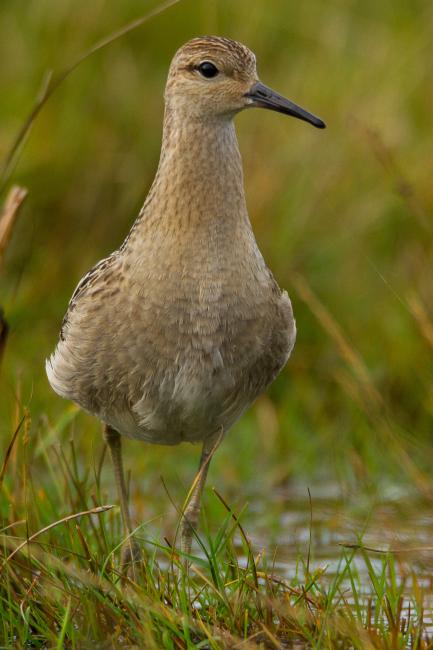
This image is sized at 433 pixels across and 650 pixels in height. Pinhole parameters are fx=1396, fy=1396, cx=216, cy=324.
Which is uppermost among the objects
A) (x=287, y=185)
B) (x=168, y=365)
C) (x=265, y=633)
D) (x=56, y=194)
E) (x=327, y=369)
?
(x=287, y=185)

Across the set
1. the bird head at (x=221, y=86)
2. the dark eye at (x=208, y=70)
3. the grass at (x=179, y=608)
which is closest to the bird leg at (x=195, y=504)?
the grass at (x=179, y=608)

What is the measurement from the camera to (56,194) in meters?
8.42

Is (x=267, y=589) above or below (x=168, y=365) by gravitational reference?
below

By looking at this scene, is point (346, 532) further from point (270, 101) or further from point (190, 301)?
point (270, 101)

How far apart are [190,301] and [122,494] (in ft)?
3.00

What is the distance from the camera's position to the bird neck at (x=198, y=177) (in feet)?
16.2

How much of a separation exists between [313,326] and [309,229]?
2.34ft

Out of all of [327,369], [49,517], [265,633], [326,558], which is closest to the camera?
[265,633]

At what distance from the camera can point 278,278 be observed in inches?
308

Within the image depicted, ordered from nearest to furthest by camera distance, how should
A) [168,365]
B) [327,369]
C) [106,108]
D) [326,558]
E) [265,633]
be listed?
[265,633] < [168,365] < [326,558] < [327,369] < [106,108]

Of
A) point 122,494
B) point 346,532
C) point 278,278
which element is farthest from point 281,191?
point 122,494

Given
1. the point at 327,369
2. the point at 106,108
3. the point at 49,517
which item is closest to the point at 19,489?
the point at 49,517

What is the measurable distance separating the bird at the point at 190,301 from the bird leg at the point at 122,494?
2 centimetres

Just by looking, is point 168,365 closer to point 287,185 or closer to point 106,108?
point 287,185
